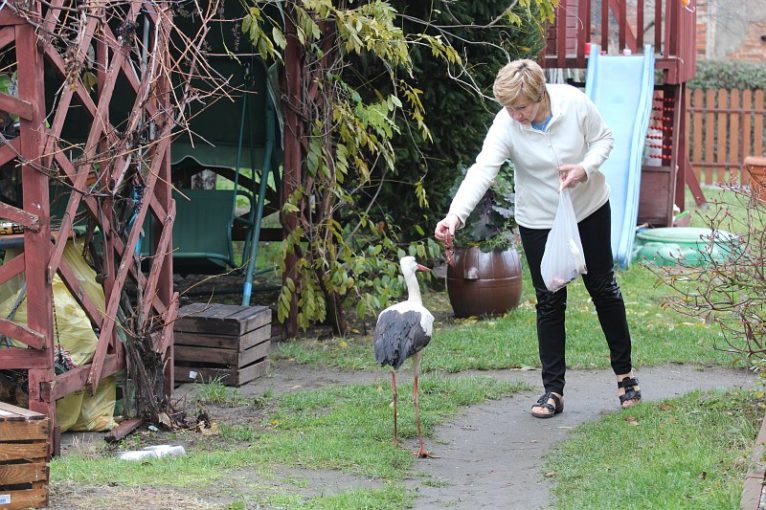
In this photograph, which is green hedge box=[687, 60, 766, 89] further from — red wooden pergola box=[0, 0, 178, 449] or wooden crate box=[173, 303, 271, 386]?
red wooden pergola box=[0, 0, 178, 449]

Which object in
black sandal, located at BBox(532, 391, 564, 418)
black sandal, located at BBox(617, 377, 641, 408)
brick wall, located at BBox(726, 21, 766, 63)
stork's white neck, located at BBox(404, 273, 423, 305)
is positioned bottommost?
black sandal, located at BBox(532, 391, 564, 418)

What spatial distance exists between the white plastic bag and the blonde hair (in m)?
0.54

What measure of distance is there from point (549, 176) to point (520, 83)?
0.59 metres

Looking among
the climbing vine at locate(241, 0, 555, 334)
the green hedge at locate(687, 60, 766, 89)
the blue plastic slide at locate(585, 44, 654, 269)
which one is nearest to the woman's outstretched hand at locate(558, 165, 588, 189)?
the climbing vine at locate(241, 0, 555, 334)

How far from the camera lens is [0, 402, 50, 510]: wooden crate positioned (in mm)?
4215

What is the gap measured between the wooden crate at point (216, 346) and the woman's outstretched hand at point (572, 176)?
8.73 ft

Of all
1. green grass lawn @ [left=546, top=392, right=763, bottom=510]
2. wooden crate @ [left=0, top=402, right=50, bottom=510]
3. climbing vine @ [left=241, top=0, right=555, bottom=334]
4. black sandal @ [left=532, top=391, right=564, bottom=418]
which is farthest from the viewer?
climbing vine @ [left=241, top=0, right=555, bottom=334]

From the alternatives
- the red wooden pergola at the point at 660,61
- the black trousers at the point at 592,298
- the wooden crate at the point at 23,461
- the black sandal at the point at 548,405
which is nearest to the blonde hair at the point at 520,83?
the black trousers at the point at 592,298

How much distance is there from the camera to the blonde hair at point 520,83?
552 cm

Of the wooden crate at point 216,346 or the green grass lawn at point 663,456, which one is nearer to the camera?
the green grass lawn at point 663,456

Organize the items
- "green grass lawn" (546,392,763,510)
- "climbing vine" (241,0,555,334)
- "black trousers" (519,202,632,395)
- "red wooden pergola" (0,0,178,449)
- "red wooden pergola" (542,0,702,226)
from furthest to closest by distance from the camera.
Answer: "red wooden pergola" (542,0,702,226)
"climbing vine" (241,0,555,334)
"black trousers" (519,202,632,395)
"red wooden pergola" (0,0,178,449)
"green grass lawn" (546,392,763,510)

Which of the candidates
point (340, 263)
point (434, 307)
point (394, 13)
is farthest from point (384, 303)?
point (394, 13)

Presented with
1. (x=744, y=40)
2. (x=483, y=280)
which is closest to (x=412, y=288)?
(x=483, y=280)

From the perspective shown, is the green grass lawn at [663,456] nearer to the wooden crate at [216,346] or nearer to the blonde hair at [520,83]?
the blonde hair at [520,83]
